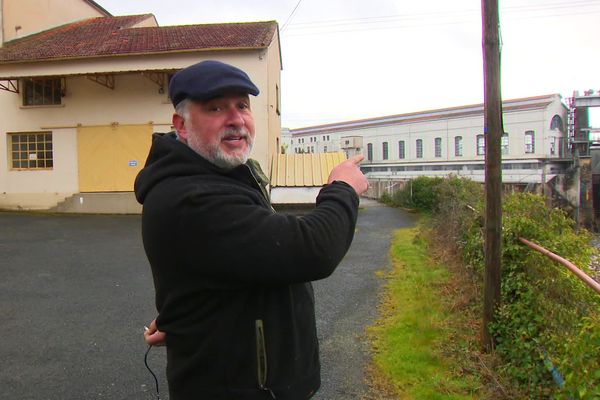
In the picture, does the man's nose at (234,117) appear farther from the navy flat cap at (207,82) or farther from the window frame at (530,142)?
the window frame at (530,142)

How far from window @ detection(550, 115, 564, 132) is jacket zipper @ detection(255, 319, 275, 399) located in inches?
1958

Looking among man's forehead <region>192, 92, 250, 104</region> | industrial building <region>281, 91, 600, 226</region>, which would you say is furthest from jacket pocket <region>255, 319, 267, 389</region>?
industrial building <region>281, 91, 600, 226</region>

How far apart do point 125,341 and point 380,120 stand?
193 feet

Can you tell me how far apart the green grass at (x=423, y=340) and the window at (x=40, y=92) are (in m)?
16.1

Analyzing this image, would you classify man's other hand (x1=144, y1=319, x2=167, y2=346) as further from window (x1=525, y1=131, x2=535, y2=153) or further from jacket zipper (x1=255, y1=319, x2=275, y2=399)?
window (x1=525, y1=131, x2=535, y2=153)

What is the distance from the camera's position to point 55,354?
454 centimetres

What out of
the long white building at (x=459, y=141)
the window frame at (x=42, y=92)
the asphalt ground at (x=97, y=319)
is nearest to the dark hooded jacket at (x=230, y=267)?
the asphalt ground at (x=97, y=319)

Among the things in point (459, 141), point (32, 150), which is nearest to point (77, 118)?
point (32, 150)

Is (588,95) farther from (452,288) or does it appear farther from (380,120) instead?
(452,288)

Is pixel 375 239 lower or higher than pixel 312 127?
lower

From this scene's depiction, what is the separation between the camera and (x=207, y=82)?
1.45 metres

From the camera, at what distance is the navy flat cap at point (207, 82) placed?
1441mm

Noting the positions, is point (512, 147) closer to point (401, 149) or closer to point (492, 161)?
point (401, 149)

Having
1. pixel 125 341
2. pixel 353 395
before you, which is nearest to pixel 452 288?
pixel 353 395
